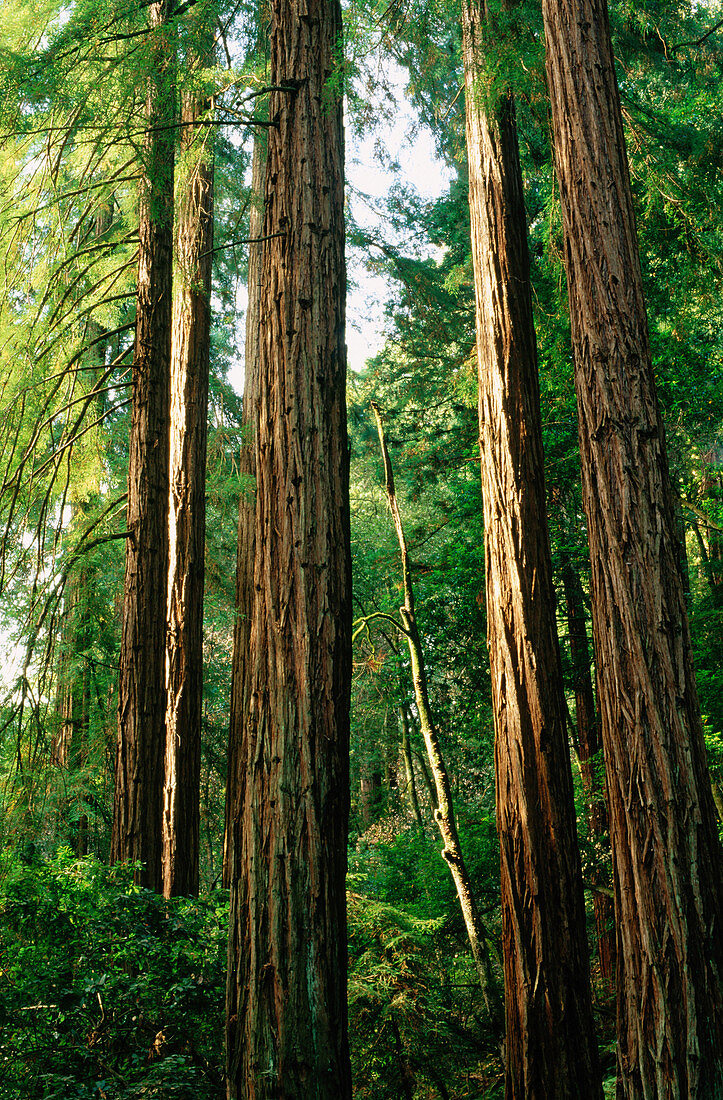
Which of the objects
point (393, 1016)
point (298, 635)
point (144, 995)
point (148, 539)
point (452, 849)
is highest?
point (148, 539)

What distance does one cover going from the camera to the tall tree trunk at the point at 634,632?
3143mm

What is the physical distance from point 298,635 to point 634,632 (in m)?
1.51

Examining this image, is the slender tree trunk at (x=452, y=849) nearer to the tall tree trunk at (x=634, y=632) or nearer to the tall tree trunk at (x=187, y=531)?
the tall tree trunk at (x=187, y=531)

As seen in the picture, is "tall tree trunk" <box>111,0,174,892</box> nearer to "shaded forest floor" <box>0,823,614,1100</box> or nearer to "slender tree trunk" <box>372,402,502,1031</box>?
"shaded forest floor" <box>0,823,614,1100</box>

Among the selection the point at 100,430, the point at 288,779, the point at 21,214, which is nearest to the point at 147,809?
the point at 288,779

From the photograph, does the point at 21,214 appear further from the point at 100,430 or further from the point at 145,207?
the point at 100,430

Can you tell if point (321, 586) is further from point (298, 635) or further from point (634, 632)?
point (634, 632)

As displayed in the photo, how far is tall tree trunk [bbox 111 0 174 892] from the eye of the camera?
226 inches

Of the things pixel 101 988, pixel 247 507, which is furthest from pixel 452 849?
pixel 247 507

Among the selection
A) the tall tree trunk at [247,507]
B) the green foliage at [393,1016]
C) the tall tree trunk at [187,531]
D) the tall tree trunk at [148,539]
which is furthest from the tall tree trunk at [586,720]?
the tall tree trunk at [148,539]

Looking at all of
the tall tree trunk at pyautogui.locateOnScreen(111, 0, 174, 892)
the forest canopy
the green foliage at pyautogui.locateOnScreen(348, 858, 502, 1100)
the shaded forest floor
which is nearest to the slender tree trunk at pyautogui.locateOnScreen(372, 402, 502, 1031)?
the forest canopy

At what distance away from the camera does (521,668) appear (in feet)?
15.8

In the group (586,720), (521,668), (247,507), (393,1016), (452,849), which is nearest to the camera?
(393,1016)

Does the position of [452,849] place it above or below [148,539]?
below
